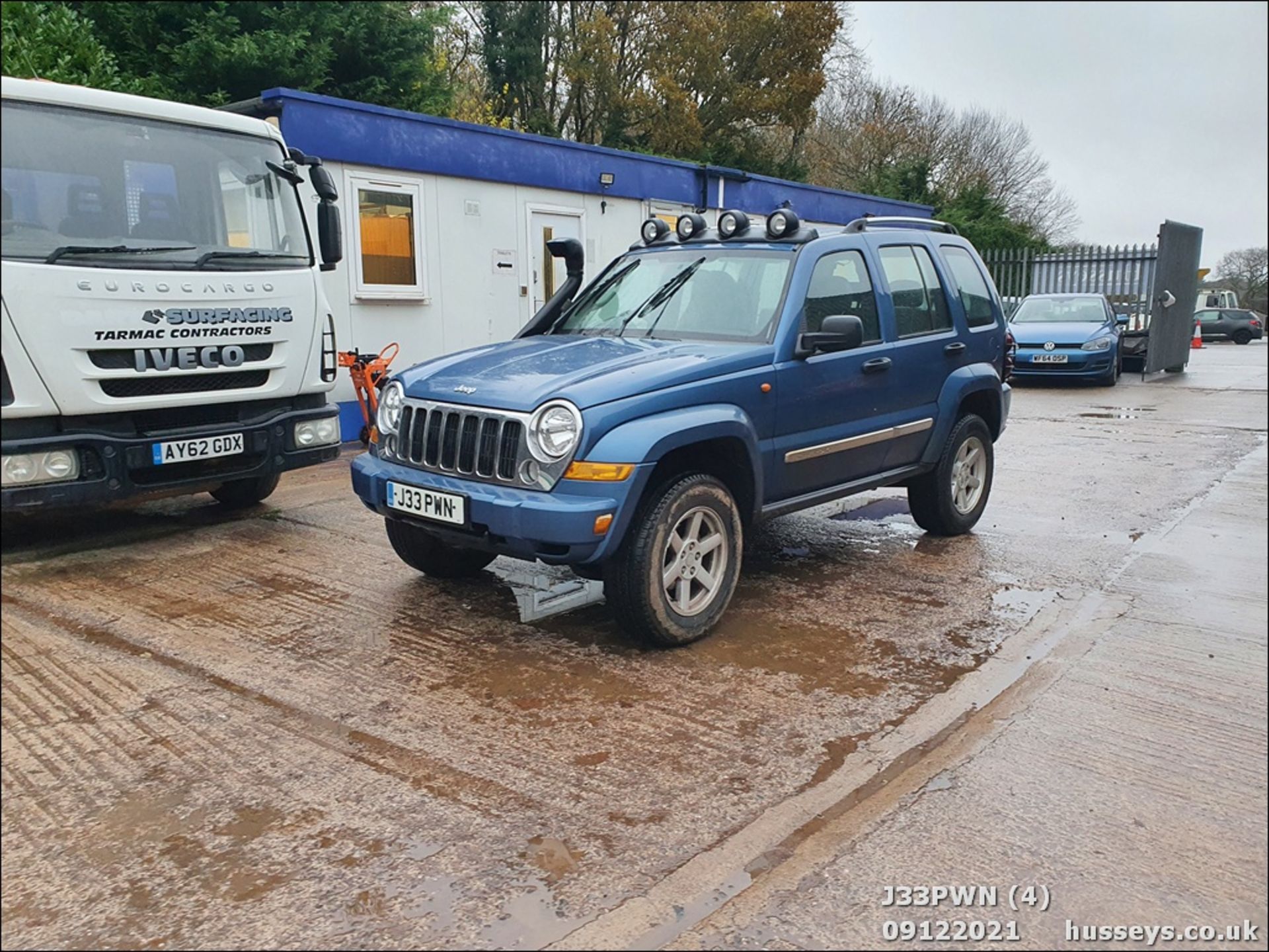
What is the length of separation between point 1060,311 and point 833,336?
1515 cm

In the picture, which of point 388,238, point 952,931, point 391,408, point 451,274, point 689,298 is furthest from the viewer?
point 451,274

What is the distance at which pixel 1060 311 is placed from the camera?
60.3ft

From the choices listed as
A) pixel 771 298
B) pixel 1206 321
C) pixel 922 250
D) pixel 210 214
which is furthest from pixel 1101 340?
pixel 1206 321

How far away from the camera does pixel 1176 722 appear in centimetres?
387

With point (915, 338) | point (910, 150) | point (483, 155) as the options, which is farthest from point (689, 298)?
point (910, 150)

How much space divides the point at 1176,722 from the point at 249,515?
586cm

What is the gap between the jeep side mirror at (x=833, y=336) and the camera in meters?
4.96

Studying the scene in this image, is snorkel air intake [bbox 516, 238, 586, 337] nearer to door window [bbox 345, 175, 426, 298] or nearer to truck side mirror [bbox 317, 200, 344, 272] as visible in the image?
truck side mirror [bbox 317, 200, 344, 272]

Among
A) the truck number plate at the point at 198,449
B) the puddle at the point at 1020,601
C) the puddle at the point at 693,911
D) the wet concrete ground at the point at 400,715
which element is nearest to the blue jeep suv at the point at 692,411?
the wet concrete ground at the point at 400,715

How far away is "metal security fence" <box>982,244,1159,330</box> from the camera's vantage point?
70.4 ft

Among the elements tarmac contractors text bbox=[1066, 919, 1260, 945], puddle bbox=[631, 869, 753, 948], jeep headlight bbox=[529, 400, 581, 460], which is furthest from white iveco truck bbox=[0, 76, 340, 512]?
tarmac contractors text bbox=[1066, 919, 1260, 945]

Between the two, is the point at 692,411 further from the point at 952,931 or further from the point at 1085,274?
the point at 1085,274

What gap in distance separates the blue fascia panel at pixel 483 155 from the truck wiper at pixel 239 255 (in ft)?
11.1

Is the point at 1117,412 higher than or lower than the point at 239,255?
lower
